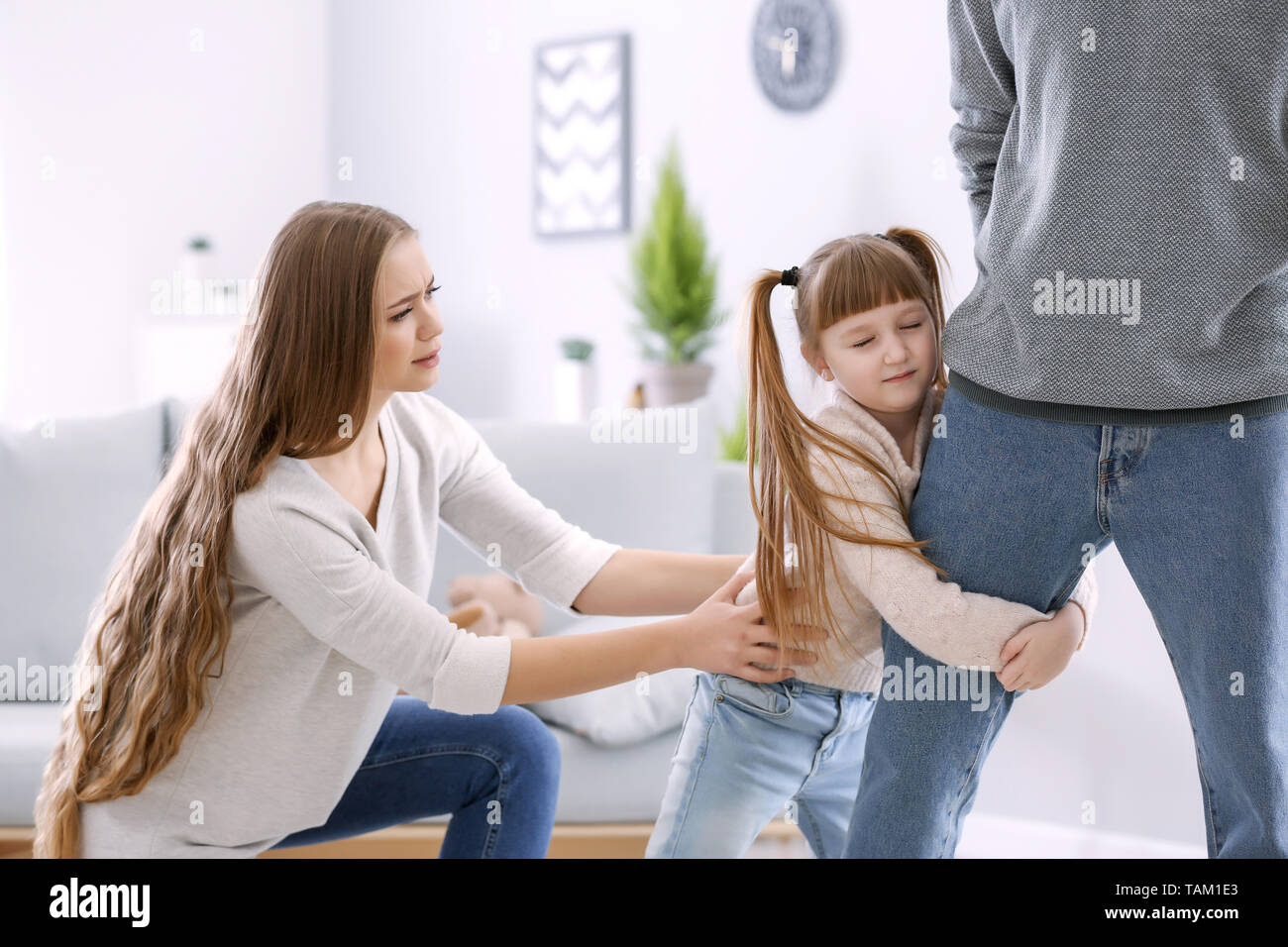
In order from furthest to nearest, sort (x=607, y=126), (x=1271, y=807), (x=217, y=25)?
(x=217, y=25), (x=607, y=126), (x=1271, y=807)

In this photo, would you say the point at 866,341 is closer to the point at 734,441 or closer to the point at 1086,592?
the point at 1086,592

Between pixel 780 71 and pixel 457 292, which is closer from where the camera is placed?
pixel 780 71

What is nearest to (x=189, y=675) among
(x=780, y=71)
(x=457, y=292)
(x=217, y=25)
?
(x=780, y=71)

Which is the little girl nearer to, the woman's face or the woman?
the woman

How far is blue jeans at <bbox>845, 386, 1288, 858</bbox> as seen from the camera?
0.94 meters

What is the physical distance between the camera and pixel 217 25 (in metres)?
3.73

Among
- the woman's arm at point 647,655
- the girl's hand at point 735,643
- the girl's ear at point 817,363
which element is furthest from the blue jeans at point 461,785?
the girl's ear at point 817,363

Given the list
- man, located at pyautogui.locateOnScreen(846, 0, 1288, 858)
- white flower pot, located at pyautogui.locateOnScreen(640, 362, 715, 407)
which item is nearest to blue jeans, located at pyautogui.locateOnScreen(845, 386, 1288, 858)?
man, located at pyautogui.locateOnScreen(846, 0, 1288, 858)

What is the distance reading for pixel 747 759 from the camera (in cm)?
123

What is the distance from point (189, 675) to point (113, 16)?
3.25 meters

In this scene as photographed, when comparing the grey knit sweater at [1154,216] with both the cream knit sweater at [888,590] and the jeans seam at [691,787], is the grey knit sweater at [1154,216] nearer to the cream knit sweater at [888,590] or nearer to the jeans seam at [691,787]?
the cream knit sweater at [888,590]

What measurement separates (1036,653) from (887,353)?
329 mm

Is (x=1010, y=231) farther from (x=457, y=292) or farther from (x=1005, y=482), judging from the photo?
(x=457, y=292)
